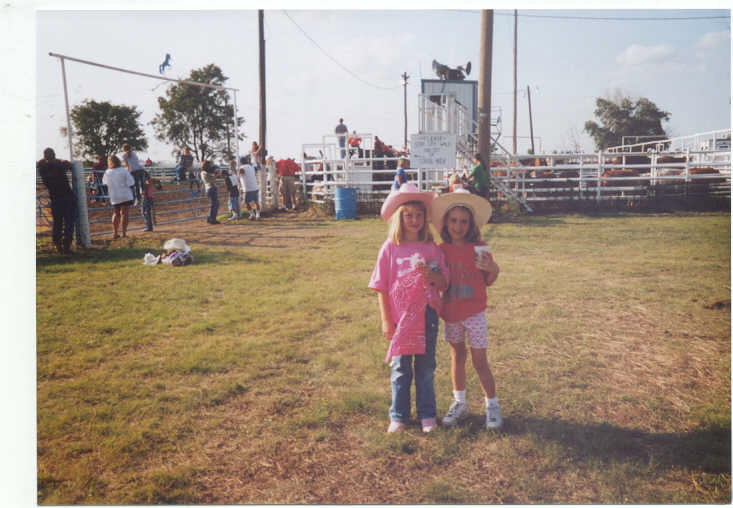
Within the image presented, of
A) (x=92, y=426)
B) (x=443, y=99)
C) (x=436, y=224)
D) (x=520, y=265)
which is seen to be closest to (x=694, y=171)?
(x=443, y=99)

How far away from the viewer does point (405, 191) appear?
8.61 feet

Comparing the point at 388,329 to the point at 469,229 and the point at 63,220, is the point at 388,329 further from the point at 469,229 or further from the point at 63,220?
the point at 63,220

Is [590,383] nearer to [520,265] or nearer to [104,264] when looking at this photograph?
[520,265]

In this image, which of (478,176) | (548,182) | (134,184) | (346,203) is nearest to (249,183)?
(346,203)

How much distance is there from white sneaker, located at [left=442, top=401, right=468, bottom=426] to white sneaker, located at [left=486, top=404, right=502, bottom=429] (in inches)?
5.6

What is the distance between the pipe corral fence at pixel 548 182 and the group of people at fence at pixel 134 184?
0.30m

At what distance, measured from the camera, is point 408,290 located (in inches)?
102

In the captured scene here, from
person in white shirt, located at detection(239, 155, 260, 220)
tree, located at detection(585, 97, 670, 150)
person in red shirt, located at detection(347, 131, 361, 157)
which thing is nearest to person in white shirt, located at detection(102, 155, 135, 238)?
person in white shirt, located at detection(239, 155, 260, 220)

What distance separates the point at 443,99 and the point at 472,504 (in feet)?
44.8

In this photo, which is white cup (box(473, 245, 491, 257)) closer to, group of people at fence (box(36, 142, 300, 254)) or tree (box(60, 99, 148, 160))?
tree (box(60, 99, 148, 160))

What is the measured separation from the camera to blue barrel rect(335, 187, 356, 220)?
A: 12.5 meters

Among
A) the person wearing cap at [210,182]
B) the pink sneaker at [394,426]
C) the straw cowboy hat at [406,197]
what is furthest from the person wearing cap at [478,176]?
the pink sneaker at [394,426]

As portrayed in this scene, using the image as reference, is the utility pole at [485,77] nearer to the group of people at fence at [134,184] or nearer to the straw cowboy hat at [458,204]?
the group of people at fence at [134,184]

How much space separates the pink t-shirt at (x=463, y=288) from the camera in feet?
8.63
